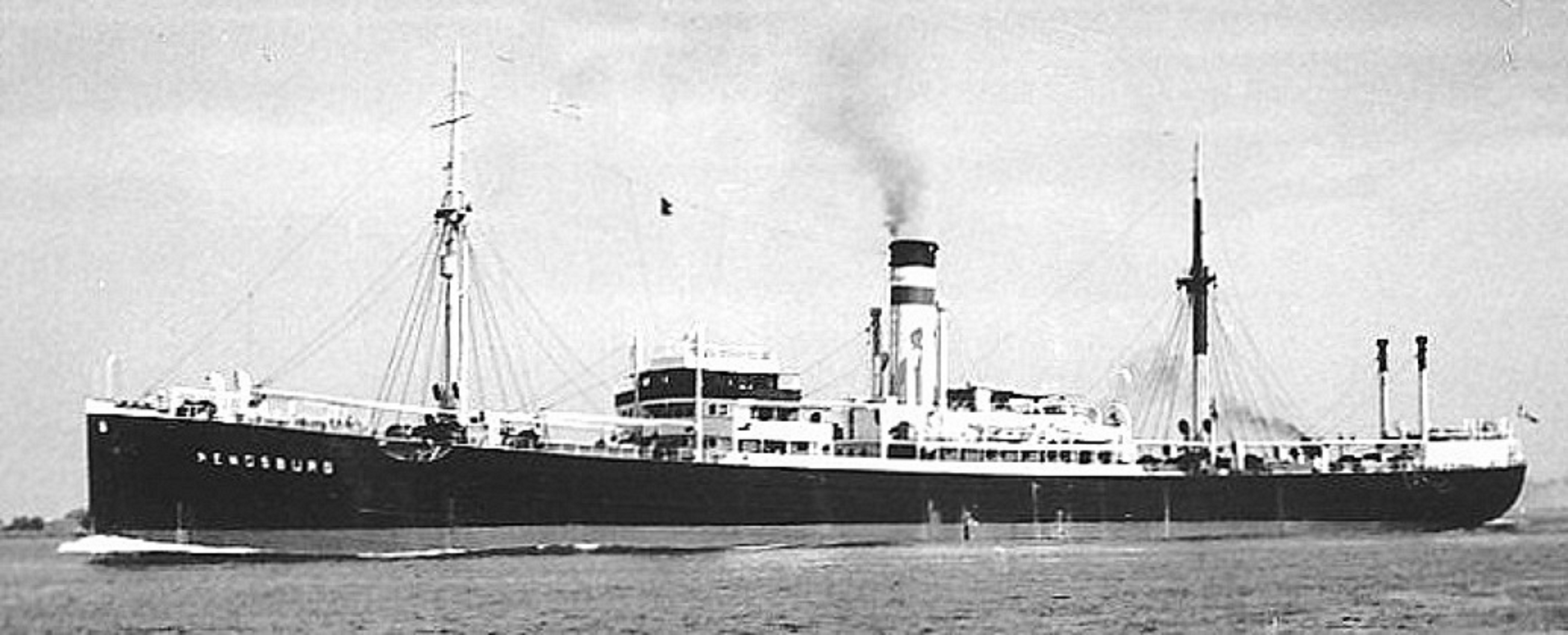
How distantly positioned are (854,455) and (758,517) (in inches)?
284

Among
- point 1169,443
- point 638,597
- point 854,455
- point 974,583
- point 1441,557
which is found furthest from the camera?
point 1169,443

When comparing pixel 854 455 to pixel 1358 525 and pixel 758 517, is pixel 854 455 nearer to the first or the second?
pixel 758 517

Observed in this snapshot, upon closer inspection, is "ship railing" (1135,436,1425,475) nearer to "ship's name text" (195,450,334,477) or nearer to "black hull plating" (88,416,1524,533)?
"black hull plating" (88,416,1524,533)

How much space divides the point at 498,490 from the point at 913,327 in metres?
18.2

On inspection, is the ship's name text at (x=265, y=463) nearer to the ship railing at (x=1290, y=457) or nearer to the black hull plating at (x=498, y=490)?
the black hull plating at (x=498, y=490)

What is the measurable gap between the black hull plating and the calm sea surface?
23.9 inches

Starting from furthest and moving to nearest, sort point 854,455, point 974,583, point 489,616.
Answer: point 854,455 < point 974,583 < point 489,616

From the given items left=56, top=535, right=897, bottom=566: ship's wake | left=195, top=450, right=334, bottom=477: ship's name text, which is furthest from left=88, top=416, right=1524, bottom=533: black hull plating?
left=56, top=535, right=897, bottom=566: ship's wake

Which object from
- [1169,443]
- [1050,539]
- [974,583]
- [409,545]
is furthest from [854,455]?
[974,583]

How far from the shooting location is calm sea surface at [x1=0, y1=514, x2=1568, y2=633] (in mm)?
44188

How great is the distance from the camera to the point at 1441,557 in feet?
219

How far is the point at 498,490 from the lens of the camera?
213 ft

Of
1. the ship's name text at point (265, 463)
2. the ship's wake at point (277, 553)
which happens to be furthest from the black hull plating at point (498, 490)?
the ship's wake at point (277, 553)

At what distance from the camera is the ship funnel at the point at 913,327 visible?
254 ft
